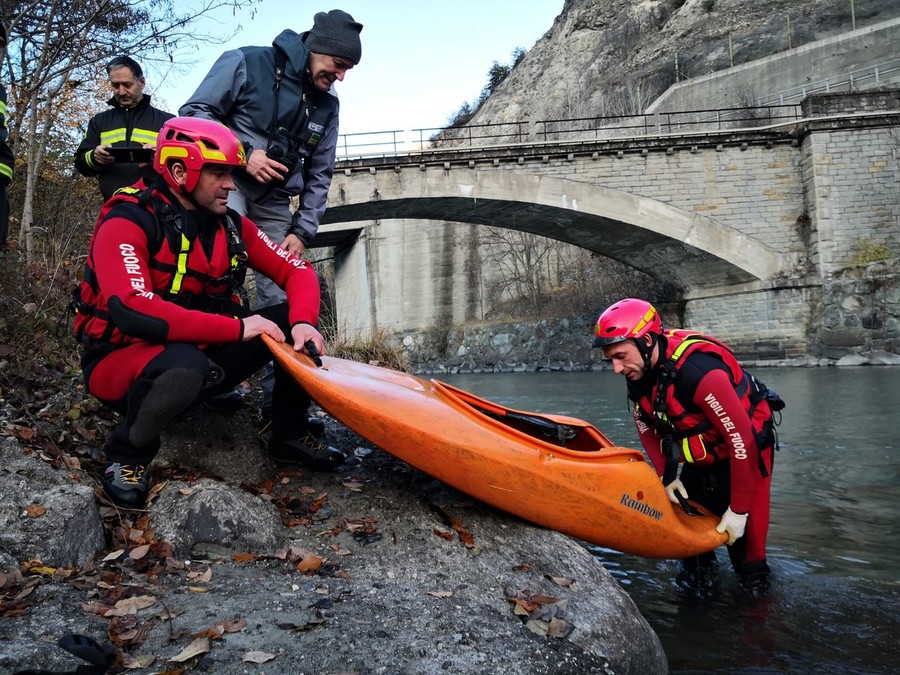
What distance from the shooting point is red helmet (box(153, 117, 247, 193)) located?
274 cm

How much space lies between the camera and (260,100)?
11.5 ft

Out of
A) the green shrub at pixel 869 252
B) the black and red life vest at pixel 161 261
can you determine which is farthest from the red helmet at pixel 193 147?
the green shrub at pixel 869 252

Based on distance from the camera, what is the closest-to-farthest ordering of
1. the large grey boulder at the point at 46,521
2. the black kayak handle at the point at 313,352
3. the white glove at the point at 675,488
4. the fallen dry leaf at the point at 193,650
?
the fallen dry leaf at the point at 193,650
the large grey boulder at the point at 46,521
the black kayak handle at the point at 313,352
the white glove at the point at 675,488

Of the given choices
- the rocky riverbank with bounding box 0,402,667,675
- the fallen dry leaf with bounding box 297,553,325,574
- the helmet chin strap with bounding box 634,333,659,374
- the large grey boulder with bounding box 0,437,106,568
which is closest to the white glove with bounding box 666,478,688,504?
the helmet chin strap with bounding box 634,333,659,374

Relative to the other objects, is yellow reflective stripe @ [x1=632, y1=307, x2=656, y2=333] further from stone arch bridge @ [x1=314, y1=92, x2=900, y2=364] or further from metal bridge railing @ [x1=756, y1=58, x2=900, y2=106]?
metal bridge railing @ [x1=756, y1=58, x2=900, y2=106]

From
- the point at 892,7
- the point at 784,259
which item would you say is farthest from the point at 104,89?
the point at 892,7

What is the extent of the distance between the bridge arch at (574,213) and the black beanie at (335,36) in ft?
57.9

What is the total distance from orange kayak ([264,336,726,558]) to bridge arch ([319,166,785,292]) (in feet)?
60.4

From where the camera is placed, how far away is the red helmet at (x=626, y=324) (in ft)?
11.4

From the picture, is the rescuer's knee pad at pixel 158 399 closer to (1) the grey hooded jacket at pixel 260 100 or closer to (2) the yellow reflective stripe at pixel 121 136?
(1) the grey hooded jacket at pixel 260 100

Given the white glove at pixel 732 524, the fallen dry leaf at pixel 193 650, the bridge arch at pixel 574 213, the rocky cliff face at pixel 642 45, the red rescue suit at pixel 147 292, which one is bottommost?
the white glove at pixel 732 524

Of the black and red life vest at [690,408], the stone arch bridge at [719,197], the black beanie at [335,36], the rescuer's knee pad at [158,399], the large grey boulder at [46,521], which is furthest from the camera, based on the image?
the stone arch bridge at [719,197]

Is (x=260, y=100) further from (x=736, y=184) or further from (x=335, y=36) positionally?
(x=736, y=184)

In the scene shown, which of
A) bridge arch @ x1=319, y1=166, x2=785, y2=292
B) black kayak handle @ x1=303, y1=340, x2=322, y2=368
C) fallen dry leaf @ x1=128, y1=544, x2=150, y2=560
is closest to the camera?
fallen dry leaf @ x1=128, y1=544, x2=150, y2=560
